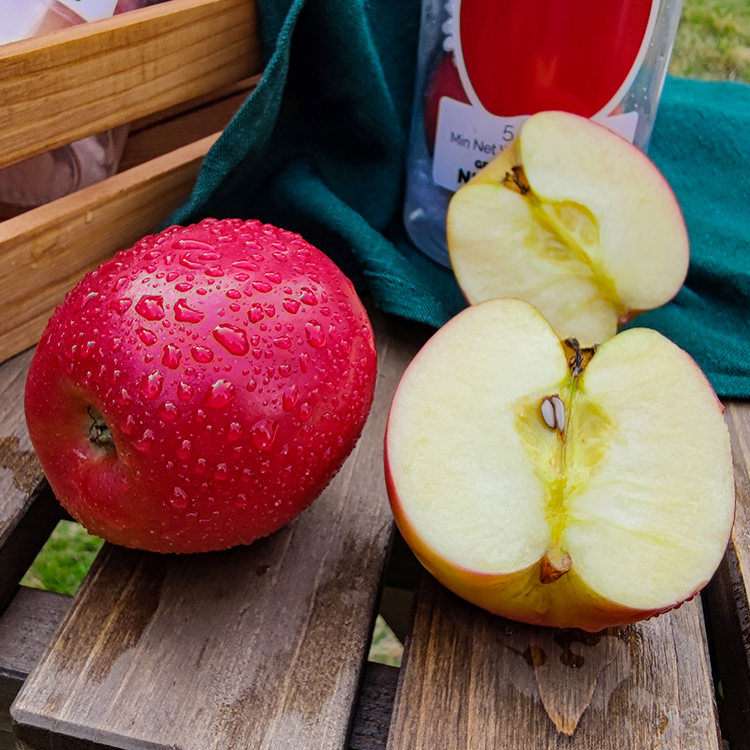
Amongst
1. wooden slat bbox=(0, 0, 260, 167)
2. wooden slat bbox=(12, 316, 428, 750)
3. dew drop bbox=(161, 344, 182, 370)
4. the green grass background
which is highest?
wooden slat bbox=(0, 0, 260, 167)

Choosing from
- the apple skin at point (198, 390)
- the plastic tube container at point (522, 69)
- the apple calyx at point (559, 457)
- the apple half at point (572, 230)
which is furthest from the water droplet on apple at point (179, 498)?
the plastic tube container at point (522, 69)

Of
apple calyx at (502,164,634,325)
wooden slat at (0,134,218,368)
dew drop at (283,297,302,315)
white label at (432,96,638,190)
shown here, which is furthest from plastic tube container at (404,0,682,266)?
dew drop at (283,297,302,315)

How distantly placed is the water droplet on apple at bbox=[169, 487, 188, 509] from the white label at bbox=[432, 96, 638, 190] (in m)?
0.49

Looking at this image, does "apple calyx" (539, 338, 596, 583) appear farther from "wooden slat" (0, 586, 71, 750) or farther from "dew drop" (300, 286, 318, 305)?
"wooden slat" (0, 586, 71, 750)

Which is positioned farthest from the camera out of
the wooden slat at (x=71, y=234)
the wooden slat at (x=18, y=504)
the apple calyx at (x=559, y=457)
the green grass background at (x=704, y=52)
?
the green grass background at (x=704, y=52)

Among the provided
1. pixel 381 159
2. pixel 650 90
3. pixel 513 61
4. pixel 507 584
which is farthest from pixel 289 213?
pixel 507 584

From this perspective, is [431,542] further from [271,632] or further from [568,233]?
[568,233]

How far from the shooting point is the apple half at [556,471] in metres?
0.43

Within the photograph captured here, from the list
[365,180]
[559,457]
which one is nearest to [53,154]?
[365,180]

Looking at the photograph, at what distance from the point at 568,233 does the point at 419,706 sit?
0.42 m

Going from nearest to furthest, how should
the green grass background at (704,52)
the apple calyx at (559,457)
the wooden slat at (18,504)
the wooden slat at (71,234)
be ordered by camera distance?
the apple calyx at (559,457) → the wooden slat at (18,504) → the wooden slat at (71,234) → the green grass background at (704,52)

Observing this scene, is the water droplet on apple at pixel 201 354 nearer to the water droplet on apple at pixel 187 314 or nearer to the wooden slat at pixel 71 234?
the water droplet on apple at pixel 187 314

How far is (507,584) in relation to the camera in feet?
1.45

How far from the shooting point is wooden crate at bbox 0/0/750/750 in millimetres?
446
